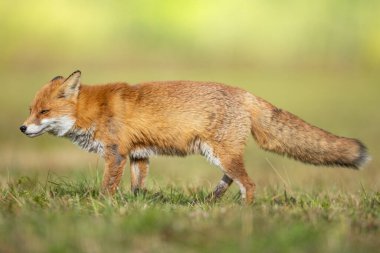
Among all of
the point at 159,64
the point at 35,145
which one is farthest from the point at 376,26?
the point at 35,145

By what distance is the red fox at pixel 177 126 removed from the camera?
23.7 feet

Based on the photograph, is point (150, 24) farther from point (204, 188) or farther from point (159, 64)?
point (204, 188)

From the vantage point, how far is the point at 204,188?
7.99 m

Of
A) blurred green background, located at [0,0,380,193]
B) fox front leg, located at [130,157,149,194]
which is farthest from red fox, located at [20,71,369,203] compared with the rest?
blurred green background, located at [0,0,380,193]

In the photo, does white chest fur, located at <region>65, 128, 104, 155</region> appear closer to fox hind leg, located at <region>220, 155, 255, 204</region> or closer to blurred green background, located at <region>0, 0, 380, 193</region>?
fox hind leg, located at <region>220, 155, 255, 204</region>

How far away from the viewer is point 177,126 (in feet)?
24.2

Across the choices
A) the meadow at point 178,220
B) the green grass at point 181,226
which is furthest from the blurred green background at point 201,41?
the green grass at point 181,226

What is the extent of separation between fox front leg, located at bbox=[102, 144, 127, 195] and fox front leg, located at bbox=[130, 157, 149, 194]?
23.7 inches

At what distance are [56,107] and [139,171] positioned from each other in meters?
1.26

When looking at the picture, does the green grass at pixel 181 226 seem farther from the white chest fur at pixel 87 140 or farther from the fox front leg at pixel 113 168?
the white chest fur at pixel 87 140

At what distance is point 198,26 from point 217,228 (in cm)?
4151

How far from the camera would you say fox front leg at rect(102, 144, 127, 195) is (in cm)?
720

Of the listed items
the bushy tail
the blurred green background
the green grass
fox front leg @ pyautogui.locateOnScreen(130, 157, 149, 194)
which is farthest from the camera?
the blurred green background

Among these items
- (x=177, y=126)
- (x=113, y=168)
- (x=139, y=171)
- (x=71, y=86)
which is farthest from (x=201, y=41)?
(x=113, y=168)
